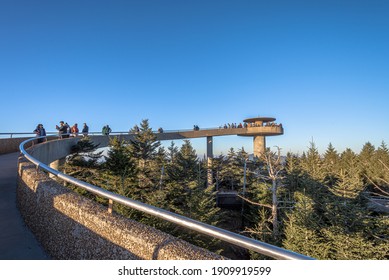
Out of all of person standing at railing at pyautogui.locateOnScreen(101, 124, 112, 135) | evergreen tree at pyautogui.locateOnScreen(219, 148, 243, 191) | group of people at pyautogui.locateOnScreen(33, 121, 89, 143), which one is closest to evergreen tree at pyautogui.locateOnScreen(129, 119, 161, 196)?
person standing at railing at pyautogui.locateOnScreen(101, 124, 112, 135)

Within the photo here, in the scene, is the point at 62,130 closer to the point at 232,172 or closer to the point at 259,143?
the point at 232,172

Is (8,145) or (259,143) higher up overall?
(8,145)

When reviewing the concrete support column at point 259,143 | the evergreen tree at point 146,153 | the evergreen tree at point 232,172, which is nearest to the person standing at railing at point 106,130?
the evergreen tree at point 146,153

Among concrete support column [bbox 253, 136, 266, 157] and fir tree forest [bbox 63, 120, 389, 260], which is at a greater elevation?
concrete support column [bbox 253, 136, 266, 157]

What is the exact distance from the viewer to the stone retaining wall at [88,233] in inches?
107

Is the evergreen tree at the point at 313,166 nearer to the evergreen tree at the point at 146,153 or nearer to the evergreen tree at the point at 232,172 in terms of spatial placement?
the evergreen tree at the point at 232,172

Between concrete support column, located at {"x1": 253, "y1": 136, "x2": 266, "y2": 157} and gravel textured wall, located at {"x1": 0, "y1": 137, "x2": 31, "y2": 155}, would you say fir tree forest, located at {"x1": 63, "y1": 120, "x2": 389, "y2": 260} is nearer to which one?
gravel textured wall, located at {"x1": 0, "y1": 137, "x2": 31, "y2": 155}

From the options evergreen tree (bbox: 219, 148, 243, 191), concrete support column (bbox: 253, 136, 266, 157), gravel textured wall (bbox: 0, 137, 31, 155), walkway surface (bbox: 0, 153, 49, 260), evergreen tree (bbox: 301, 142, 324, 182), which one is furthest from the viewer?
concrete support column (bbox: 253, 136, 266, 157)

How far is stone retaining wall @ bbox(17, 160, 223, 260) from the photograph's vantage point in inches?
107

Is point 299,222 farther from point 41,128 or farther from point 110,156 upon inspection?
point 41,128

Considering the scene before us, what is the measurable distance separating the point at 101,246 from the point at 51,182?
2.40m

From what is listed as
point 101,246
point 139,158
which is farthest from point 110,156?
point 101,246

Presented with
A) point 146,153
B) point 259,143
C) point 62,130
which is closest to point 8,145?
point 62,130

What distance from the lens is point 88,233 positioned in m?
3.41
